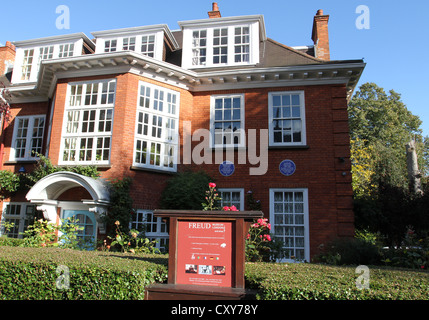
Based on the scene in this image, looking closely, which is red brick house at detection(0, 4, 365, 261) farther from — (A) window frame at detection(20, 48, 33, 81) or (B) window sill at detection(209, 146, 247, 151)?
(A) window frame at detection(20, 48, 33, 81)

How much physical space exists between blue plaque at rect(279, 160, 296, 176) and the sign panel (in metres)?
7.15

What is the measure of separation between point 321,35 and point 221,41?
4.97 m

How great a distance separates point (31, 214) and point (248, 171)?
885cm

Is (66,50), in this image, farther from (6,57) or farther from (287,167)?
(287,167)

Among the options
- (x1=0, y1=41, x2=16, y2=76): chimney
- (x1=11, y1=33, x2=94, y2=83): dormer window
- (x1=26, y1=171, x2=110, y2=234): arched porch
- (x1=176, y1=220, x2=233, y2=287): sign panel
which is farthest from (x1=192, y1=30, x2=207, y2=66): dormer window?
(x1=0, y1=41, x2=16, y2=76): chimney

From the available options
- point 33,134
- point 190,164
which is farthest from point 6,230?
point 190,164

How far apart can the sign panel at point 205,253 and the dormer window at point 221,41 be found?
31.8 ft

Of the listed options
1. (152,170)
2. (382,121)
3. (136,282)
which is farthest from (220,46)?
(382,121)

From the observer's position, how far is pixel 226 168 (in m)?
12.4

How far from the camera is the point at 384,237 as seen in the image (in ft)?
40.7

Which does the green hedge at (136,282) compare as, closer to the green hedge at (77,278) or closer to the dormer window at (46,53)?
the green hedge at (77,278)

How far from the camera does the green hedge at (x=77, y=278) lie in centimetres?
500

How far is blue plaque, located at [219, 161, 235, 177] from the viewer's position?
1233 centimetres

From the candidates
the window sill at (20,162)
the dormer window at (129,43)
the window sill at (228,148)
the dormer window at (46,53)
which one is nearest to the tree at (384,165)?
the window sill at (228,148)
